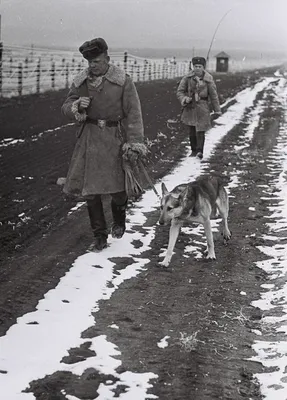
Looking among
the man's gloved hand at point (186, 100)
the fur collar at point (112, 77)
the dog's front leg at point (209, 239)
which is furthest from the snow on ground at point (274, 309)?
the man's gloved hand at point (186, 100)

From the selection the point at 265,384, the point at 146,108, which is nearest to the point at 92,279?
the point at 265,384

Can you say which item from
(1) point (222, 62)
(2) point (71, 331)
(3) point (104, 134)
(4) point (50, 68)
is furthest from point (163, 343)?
(1) point (222, 62)

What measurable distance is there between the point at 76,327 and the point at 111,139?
2402 mm

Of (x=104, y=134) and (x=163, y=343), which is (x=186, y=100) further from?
(x=163, y=343)

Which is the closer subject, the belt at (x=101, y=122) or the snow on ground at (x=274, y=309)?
the snow on ground at (x=274, y=309)

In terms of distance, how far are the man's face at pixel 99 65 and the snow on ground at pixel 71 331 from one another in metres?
1.80

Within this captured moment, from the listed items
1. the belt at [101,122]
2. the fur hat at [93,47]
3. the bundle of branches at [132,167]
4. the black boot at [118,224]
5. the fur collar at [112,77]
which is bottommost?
the black boot at [118,224]

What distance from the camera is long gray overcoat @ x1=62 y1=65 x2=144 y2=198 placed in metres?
6.68

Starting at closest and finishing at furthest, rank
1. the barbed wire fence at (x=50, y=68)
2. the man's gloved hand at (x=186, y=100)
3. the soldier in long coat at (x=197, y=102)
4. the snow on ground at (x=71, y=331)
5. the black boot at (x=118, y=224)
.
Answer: the snow on ground at (x=71, y=331) → the black boot at (x=118, y=224) → the soldier in long coat at (x=197, y=102) → the man's gloved hand at (x=186, y=100) → the barbed wire fence at (x=50, y=68)

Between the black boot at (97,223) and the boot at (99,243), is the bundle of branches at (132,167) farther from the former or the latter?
the boot at (99,243)

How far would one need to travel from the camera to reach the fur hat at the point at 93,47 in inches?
252

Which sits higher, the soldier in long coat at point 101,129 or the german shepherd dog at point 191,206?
the soldier in long coat at point 101,129

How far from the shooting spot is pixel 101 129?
6.76 m

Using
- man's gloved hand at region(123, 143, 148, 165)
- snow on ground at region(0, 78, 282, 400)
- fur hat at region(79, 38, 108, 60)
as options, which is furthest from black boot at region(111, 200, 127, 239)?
fur hat at region(79, 38, 108, 60)
